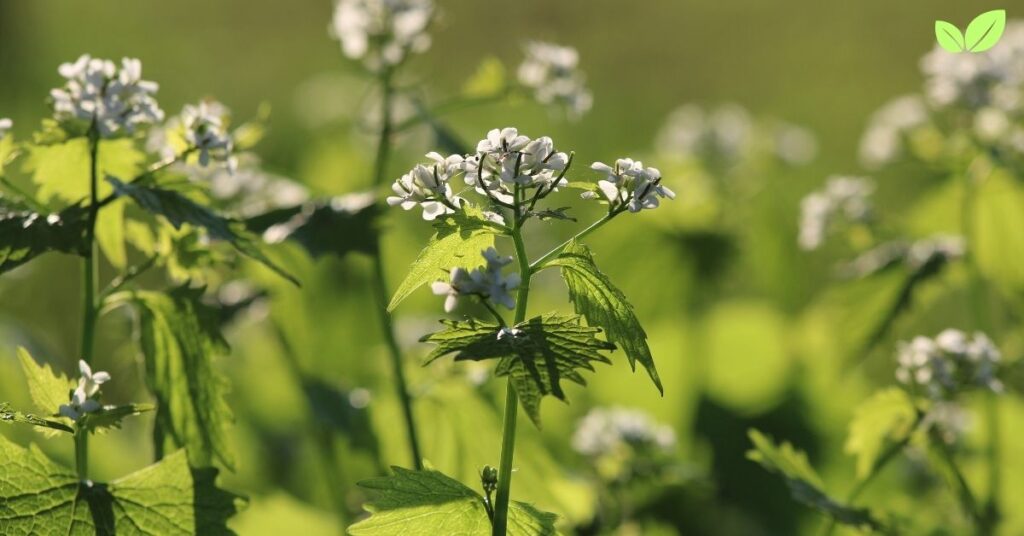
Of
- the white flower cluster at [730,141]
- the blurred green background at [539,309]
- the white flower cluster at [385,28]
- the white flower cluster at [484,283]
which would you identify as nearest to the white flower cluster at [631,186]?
the white flower cluster at [484,283]

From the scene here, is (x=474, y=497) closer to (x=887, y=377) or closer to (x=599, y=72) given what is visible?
(x=887, y=377)

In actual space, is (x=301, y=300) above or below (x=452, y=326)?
above

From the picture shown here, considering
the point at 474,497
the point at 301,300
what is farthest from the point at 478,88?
the point at 474,497

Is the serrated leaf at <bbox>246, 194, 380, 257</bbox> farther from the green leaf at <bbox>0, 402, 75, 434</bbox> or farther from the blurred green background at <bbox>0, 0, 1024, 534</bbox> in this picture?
the green leaf at <bbox>0, 402, 75, 434</bbox>

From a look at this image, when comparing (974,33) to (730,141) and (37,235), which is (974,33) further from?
(730,141)

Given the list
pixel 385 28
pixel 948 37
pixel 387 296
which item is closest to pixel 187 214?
pixel 387 296
